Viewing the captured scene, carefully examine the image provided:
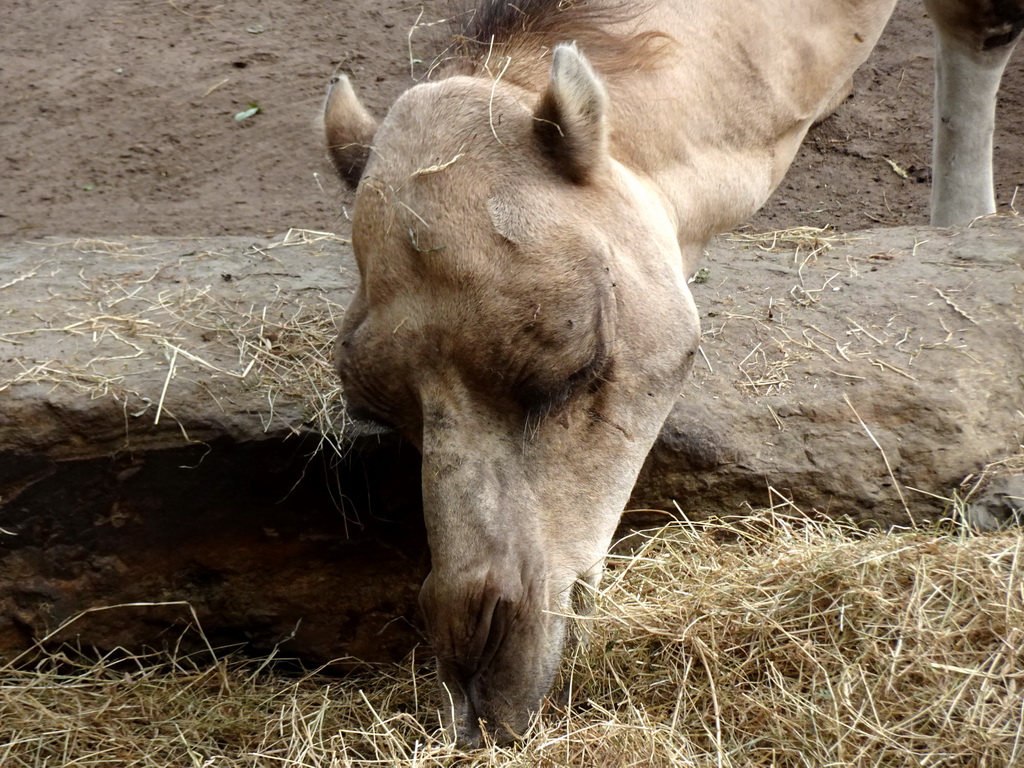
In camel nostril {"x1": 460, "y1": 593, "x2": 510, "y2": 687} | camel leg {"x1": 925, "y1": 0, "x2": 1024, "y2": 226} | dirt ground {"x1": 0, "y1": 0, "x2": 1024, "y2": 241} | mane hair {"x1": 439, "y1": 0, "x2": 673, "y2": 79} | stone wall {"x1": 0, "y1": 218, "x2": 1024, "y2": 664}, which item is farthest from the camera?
dirt ground {"x1": 0, "y1": 0, "x2": 1024, "y2": 241}

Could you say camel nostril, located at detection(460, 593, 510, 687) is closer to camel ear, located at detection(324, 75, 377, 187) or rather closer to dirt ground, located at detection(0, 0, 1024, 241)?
camel ear, located at detection(324, 75, 377, 187)

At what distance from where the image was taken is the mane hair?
10.8 ft

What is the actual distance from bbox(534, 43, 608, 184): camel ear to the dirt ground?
445 cm

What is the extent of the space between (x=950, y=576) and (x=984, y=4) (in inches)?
143

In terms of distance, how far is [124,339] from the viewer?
3959 mm

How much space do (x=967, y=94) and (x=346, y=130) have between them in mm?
3947

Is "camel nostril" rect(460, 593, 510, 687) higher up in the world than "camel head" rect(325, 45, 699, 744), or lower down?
lower down

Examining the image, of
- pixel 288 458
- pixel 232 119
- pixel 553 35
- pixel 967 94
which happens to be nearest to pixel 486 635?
pixel 288 458

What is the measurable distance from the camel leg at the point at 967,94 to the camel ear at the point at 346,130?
3.62m

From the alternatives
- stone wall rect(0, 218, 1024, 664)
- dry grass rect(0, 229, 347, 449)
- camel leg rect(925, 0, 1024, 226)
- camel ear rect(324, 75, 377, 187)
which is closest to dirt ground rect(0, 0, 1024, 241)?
camel leg rect(925, 0, 1024, 226)

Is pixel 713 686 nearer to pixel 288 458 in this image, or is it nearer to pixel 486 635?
pixel 486 635

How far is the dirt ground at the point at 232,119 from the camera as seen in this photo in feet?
24.2

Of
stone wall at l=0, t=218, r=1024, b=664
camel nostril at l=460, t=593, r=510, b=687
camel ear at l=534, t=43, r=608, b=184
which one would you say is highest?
camel ear at l=534, t=43, r=608, b=184

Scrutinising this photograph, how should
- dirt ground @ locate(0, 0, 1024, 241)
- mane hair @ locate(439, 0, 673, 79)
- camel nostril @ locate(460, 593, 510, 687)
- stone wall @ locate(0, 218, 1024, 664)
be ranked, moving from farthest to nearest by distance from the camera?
dirt ground @ locate(0, 0, 1024, 241) < stone wall @ locate(0, 218, 1024, 664) < mane hair @ locate(439, 0, 673, 79) < camel nostril @ locate(460, 593, 510, 687)
